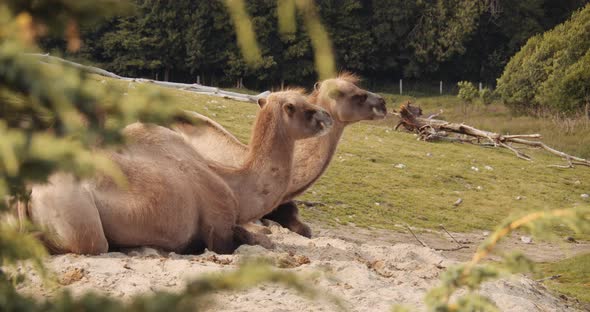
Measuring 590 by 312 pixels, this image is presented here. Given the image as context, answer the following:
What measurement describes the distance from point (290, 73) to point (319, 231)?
3223 cm

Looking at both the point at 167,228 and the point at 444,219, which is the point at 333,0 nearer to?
the point at 444,219

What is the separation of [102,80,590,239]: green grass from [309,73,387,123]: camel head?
192 centimetres

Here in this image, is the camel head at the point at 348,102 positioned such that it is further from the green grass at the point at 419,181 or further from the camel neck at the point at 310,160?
the green grass at the point at 419,181

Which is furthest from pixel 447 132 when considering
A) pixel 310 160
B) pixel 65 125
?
pixel 65 125

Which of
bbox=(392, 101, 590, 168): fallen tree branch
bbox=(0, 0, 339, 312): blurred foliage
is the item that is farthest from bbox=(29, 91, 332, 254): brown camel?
bbox=(392, 101, 590, 168): fallen tree branch

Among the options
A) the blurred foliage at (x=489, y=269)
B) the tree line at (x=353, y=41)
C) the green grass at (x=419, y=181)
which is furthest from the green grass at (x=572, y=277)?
the tree line at (x=353, y=41)

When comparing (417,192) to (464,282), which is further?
(417,192)

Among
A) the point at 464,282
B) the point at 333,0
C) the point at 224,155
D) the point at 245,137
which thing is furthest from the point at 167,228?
the point at 333,0

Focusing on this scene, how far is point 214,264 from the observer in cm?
449

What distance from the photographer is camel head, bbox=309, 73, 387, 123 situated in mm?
8039

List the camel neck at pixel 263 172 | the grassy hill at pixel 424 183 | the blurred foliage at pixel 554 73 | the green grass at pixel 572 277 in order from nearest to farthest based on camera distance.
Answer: the camel neck at pixel 263 172 → the green grass at pixel 572 277 → the grassy hill at pixel 424 183 → the blurred foliage at pixel 554 73

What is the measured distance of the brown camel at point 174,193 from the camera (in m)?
4.77

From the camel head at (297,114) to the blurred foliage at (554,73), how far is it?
1806 cm

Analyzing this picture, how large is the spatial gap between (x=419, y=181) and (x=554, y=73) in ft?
44.8
